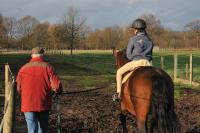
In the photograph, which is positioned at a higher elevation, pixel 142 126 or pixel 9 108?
pixel 9 108

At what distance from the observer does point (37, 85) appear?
7566 millimetres

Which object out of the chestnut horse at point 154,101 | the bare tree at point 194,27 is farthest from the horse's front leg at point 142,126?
the bare tree at point 194,27

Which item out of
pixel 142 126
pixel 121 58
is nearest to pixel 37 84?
pixel 142 126

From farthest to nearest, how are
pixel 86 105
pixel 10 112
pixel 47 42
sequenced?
pixel 47 42, pixel 86 105, pixel 10 112

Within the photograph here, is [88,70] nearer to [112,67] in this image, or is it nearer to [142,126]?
[112,67]

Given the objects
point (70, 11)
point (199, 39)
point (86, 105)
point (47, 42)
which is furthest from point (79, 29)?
point (86, 105)

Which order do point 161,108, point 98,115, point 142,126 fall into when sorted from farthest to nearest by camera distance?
point 98,115, point 142,126, point 161,108

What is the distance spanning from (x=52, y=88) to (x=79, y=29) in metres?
71.3

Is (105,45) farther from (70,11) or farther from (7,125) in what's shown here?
(7,125)

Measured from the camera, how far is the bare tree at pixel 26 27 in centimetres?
12103

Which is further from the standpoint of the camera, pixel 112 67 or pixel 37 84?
pixel 112 67

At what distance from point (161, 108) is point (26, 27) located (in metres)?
129

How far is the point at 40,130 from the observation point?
310 inches

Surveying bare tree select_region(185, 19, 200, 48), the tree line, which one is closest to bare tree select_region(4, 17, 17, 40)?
the tree line
